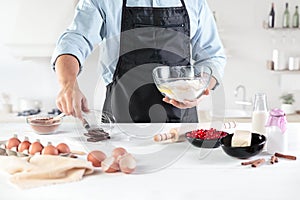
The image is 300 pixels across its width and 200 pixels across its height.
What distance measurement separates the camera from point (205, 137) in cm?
160

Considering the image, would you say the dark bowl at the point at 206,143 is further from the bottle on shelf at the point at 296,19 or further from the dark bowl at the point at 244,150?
the bottle on shelf at the point at 296,19

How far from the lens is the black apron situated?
6.59 ft

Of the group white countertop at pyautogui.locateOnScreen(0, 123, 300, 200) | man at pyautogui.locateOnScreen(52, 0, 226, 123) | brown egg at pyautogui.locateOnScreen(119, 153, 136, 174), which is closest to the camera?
white countertop at pyautogui.locateOnScreen(0, 123, 300, 200)

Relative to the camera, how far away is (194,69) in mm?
1758

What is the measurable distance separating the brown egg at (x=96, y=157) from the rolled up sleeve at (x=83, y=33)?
401 mm

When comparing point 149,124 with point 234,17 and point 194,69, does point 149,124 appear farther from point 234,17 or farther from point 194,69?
point 234,17

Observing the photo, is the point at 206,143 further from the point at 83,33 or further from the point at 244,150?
the point at 83,33

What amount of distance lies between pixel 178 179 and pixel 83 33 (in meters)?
0.75

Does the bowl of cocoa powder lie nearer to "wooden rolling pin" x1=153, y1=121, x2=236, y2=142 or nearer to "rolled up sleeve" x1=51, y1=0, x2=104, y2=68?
"rolled up sleeve" x1=51, y1=0, x2=104, y2=68

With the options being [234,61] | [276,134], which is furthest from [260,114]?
[234,61]

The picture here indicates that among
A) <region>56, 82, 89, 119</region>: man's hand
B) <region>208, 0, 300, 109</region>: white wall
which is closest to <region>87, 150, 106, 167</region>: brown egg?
<region>56, 82, 89, 119</region>: man's hand

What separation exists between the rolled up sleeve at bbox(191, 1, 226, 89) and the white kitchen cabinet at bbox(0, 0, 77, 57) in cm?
150

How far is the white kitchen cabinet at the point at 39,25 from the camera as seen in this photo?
3.41 meters

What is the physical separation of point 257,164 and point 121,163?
0.37 metres
